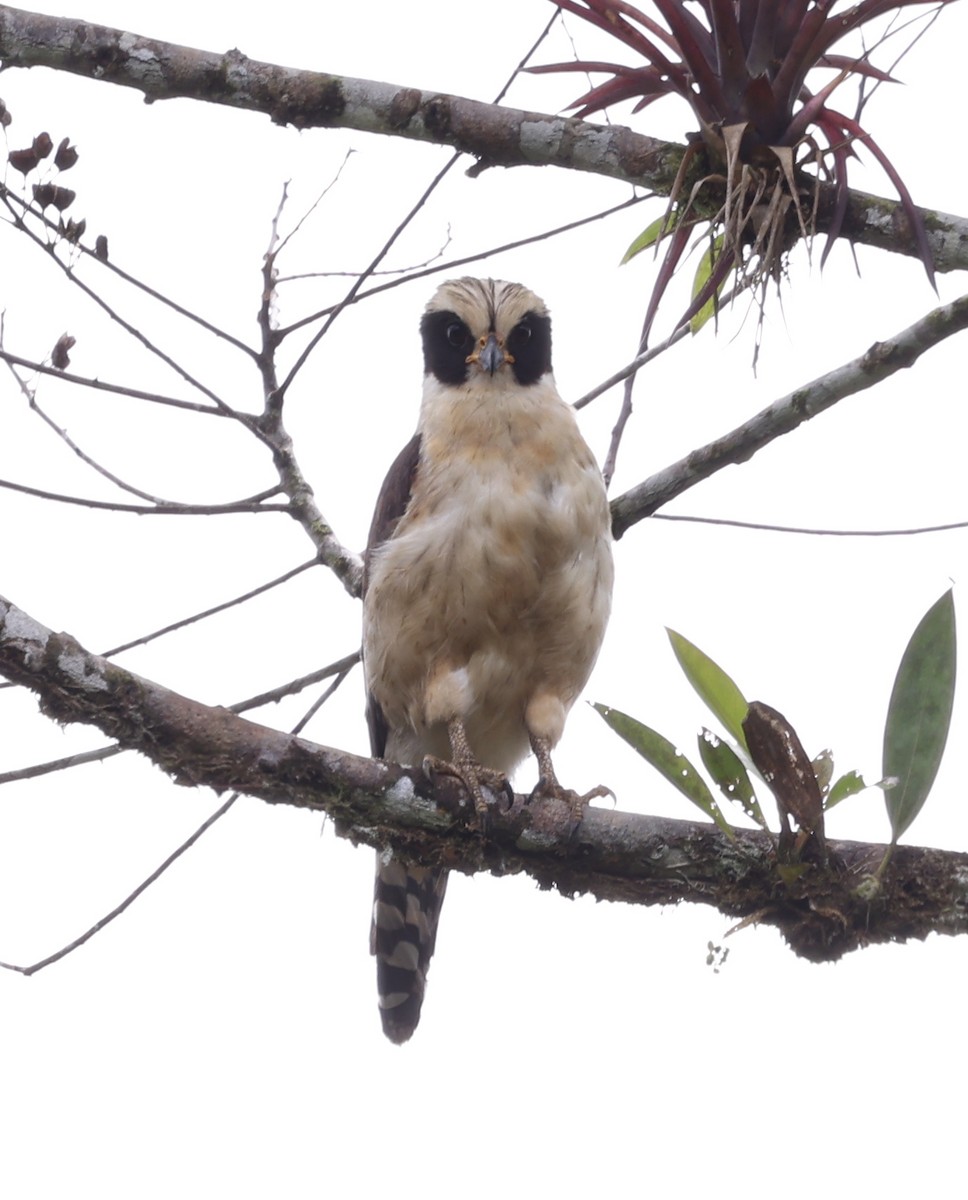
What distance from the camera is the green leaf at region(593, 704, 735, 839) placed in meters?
3.12

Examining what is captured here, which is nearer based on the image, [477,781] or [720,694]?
[720,694]

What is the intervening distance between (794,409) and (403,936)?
235 centimetres

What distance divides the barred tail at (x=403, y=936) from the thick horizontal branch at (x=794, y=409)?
5.08ft

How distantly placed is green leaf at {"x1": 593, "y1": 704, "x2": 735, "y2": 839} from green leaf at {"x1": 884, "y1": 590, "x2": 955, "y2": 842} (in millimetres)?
392

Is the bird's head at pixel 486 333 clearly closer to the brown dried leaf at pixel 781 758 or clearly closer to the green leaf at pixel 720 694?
the green leaf at pixel 720 694

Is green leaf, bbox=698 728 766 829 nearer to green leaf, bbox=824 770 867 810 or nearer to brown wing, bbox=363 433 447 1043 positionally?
green leaf, bbox=824 770 867 810

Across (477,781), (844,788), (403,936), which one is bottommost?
(844,788)

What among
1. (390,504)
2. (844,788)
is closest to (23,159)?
(390,504)

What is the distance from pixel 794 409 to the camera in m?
3.56

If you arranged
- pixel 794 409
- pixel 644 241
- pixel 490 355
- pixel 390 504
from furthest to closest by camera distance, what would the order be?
pixel 490 355
pixel 390 504
pixel 644 241
pixel 794 409

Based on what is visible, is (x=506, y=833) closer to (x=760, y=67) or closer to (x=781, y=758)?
(x=781, y=758)

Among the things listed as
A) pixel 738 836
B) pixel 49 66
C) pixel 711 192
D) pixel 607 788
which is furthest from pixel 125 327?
pixel 738 836

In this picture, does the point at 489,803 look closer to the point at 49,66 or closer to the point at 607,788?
the point at 607,788

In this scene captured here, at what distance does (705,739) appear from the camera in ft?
10.2
